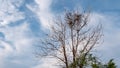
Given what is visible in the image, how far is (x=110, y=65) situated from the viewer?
30234 mm

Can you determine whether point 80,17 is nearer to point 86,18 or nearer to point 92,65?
point 86,18

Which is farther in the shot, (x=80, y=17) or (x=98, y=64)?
(x=98, y=64)

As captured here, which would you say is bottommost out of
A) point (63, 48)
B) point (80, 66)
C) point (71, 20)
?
point (80, 66)

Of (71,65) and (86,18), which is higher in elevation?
(86,18)

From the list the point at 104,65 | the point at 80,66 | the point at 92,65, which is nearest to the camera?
the point at 80,66

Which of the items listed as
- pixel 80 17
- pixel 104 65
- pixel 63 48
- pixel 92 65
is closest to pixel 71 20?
pixel 80 17

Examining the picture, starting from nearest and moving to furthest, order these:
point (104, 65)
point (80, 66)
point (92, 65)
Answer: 1. point (80, 66)
2. point (92, 65)
3. point (104, 65)

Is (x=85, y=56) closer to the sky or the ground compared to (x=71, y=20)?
closer to the ground

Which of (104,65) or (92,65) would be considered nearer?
(92,65)

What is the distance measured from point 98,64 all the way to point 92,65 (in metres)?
0.90

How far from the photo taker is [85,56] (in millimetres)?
25141

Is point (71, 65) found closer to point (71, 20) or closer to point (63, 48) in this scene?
point (63, 48)

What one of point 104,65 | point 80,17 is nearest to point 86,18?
point 80,17

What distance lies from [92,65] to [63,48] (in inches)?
151
